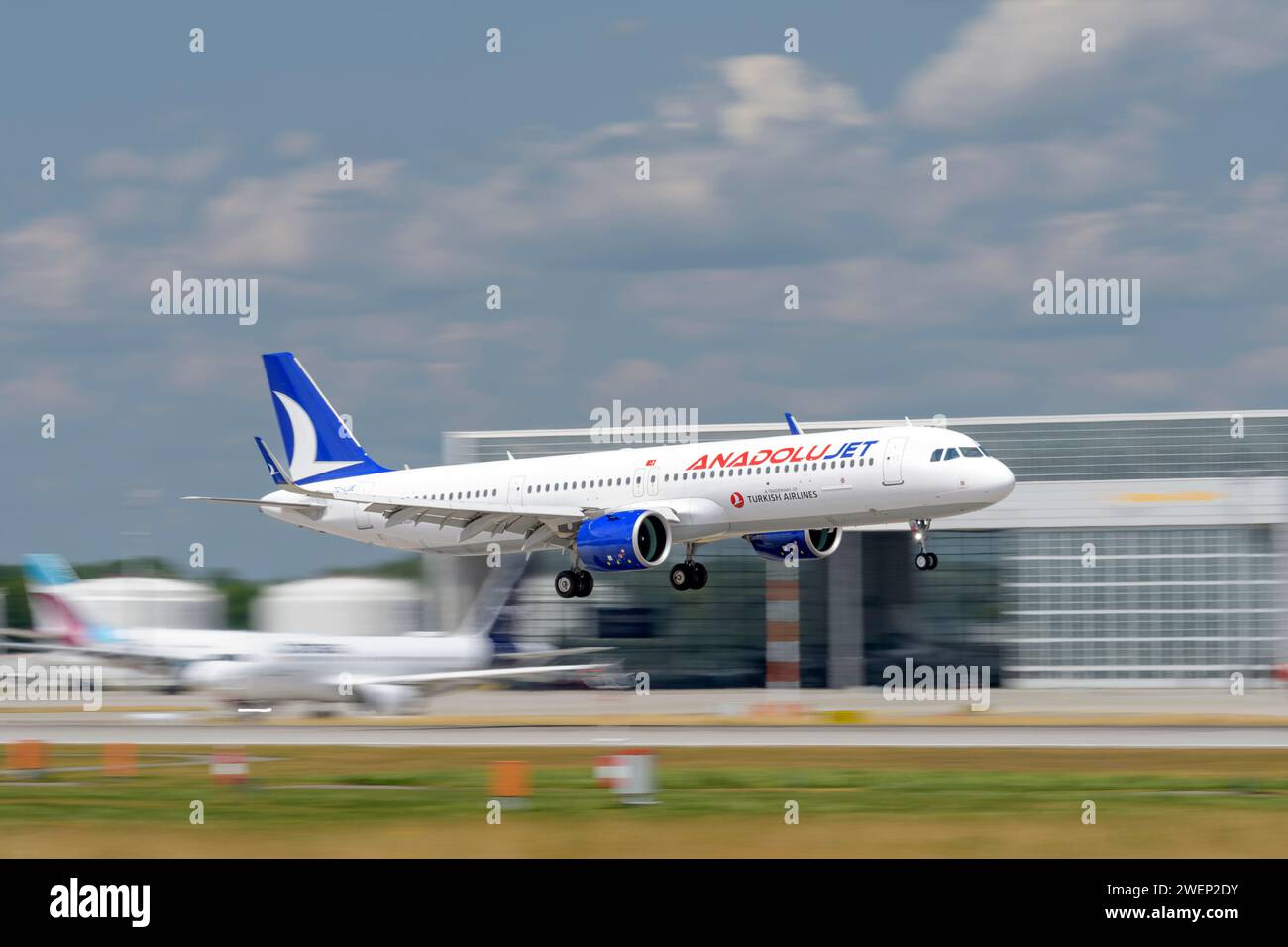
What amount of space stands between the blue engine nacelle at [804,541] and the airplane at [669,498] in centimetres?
5

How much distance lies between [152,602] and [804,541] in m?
52.2

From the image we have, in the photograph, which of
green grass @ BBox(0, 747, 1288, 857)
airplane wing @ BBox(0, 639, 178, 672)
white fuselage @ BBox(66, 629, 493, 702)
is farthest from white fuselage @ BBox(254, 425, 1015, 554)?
airplane wing @ BBox(0, 639, 178, 672)

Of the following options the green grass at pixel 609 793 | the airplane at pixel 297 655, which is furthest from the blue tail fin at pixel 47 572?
the green grass at pixel 609 793

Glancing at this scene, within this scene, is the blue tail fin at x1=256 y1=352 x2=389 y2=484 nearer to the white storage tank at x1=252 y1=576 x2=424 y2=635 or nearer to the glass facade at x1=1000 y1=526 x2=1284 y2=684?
the white storage tank at x1=252 y1=576 x2=424 y2=635

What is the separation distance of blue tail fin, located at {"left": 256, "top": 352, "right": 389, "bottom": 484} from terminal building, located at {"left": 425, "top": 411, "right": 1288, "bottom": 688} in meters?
21.3

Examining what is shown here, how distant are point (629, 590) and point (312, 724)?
115 ft

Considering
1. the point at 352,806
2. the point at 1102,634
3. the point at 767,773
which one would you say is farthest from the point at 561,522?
the point at 1102,634

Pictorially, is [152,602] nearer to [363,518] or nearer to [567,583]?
[363,518]

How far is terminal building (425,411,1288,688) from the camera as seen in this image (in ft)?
292

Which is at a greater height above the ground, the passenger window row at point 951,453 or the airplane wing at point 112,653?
the passenger window row at point 951,453

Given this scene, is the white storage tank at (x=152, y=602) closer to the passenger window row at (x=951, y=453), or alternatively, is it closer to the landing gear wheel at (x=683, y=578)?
the landing gear wheel at (x=683, y=578)

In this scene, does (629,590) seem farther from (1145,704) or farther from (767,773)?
(767,773)

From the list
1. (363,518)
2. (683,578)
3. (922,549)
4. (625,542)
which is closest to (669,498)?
(625,542)

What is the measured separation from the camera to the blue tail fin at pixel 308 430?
227 ft
